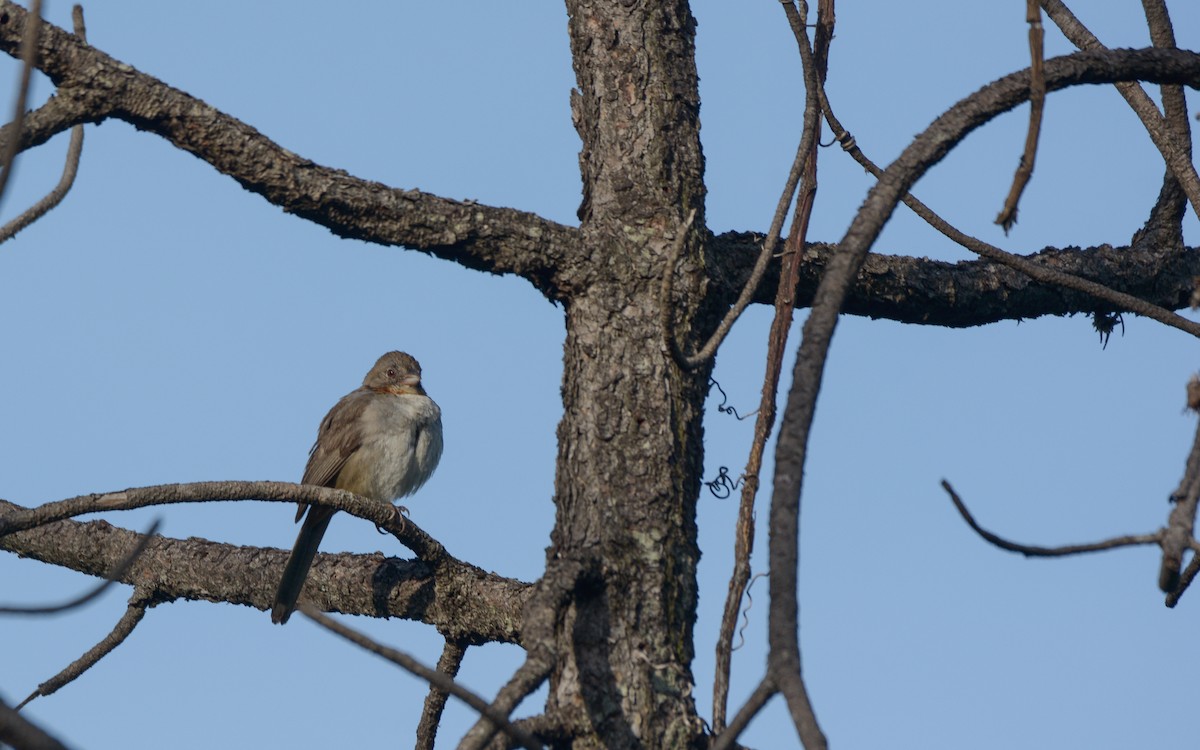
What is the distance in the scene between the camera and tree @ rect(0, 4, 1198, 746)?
328 centimetres

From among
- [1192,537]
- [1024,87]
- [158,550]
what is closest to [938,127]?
[1024,87]

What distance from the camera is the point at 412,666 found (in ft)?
7.34

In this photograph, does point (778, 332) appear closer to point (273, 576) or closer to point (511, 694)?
point (511, 694)

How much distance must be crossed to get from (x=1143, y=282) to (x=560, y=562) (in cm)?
286

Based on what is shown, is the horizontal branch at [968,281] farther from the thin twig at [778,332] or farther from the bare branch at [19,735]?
the bare branch at [19,735]

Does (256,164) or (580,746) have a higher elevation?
(256,164)

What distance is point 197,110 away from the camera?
3434 millimetres

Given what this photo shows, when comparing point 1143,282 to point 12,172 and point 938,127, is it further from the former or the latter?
point 12,172

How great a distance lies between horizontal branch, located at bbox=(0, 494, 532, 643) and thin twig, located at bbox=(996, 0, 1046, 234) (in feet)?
7.86

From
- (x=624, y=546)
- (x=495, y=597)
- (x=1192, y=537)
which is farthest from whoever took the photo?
(x=495, y=597)

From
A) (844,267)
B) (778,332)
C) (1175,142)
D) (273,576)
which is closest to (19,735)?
(844,267)

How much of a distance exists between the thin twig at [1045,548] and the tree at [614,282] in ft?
2.32

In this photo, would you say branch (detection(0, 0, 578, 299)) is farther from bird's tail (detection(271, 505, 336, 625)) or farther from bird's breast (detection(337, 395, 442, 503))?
bird's breast (detection(337, 395, 442, 503))

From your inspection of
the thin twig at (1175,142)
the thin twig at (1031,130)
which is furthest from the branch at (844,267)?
the thin twig at (1175,142)
